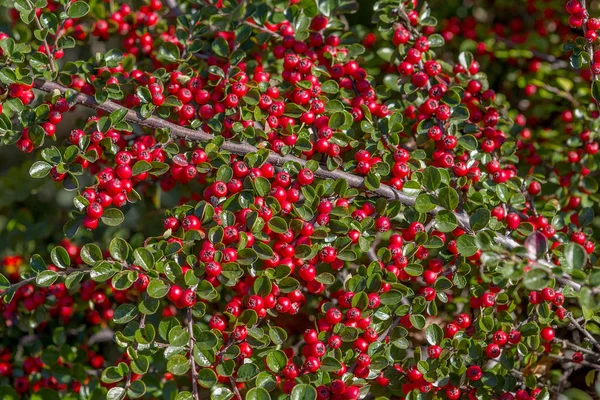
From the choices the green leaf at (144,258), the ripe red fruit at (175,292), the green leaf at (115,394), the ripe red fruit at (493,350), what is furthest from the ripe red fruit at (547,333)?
the green leaf at (115,394)

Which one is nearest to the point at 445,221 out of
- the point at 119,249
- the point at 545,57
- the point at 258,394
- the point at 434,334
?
the point at 434,334

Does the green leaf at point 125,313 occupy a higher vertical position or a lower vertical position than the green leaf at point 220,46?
lower

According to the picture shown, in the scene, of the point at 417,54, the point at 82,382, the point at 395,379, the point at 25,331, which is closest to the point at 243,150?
the point at 417,54

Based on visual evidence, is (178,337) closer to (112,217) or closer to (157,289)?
(157,289)


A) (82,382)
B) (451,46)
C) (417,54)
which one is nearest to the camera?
(417,54)

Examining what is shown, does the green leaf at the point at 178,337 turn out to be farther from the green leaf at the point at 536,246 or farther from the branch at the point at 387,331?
the green leaf at the point at 536,246

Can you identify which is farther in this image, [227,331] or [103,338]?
[103,338]

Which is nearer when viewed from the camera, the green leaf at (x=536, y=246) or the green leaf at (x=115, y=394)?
the green leaf at (x=536, y=246)

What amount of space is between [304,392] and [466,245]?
704 mm

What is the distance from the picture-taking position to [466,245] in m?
2.07

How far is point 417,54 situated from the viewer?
2.56m

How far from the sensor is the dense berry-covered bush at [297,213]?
7.02ft

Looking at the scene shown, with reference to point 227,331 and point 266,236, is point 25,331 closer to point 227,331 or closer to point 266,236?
point 227,331

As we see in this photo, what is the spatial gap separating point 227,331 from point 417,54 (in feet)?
4.34
